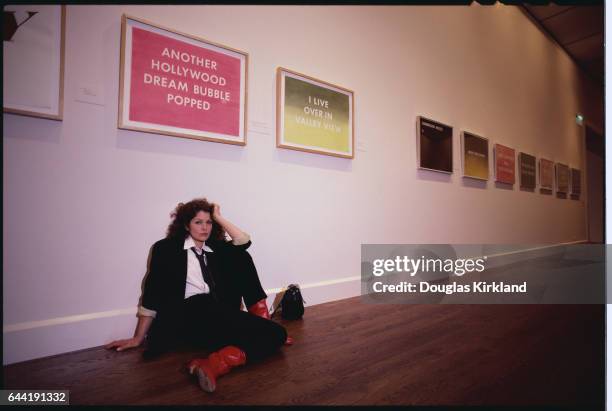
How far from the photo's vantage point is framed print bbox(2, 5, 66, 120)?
64.5 inches

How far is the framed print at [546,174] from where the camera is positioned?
6.21 metres

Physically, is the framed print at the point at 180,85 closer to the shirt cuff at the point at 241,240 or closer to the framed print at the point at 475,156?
the shirt cuff at the point at 241,240

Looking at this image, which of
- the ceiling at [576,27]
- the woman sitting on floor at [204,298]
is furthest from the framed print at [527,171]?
the woman sitting on floor at [204,298]

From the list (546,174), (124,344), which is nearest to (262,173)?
(124,344)

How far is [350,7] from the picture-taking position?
10.5 feet

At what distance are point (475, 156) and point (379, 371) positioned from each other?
3.95 metres

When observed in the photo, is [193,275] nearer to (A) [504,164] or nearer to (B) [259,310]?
(B) [259,310]

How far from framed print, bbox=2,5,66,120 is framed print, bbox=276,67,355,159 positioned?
1.41m

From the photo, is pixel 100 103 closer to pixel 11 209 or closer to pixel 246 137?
pixel 11 209

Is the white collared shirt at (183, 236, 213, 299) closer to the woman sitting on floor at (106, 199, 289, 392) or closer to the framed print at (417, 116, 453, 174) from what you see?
the woman sitting on floor at (106, 199, 289, 392)

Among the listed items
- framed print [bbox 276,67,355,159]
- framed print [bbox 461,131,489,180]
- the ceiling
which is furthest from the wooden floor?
the ceiling

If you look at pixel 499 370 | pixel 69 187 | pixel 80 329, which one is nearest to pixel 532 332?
pixel 499 370

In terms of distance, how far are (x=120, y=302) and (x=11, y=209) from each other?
0.74 meters

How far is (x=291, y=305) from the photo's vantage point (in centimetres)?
242
